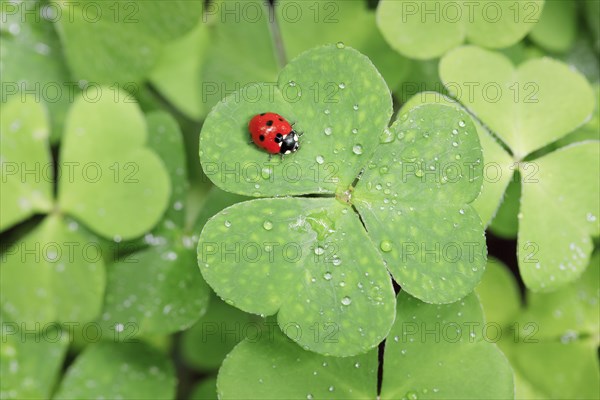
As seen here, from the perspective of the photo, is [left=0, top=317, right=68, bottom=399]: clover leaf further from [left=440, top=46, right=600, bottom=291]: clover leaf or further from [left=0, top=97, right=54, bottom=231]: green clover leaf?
[left=440, top=46, right=600, bottom=291]: clover leaf

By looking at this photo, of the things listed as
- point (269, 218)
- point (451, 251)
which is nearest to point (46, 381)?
point (269, 218)

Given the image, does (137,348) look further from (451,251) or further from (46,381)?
(451,251)

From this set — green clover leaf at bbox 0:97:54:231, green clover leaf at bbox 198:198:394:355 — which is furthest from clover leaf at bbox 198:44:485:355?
green clover leaf at bbox 0:97:54:231

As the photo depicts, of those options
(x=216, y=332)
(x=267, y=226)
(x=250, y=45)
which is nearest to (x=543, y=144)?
(x=267, y=226)

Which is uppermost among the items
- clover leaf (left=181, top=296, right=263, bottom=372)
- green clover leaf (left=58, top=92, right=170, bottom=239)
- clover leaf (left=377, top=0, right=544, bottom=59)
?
clover leaf (left=377, top=0, right=544, bottom=59)

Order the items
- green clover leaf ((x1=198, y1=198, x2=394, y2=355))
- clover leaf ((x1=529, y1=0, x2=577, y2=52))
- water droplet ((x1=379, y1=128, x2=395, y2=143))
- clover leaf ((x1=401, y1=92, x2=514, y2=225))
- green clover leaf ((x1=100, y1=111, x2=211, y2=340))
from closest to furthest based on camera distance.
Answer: green clover leaf ((x1=198, y1=198, x2=394, y2=355)), water droplet ((x1=379, y1=128, x2=395, y2=143)), clover leaf ((x1=401, y1=92, x2=514, y2=225)), green clover leaf ((x1=100, y1=111, x2=211, y2=340)), clover leaf ((x1=529, y1=0, x2=577, y2=52))

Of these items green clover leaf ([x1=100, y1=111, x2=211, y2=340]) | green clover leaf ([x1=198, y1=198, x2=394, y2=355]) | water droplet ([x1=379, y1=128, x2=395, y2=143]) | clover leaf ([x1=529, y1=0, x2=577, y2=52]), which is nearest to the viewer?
green clover leaf ([x1=198, y1=198, x2=394, y2=355])

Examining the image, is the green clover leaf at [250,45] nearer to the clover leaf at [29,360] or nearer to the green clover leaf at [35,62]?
the green clover leaf at [35,62]

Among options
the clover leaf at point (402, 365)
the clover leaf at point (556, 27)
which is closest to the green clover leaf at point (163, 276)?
the clover leaf at point (402, 365)
